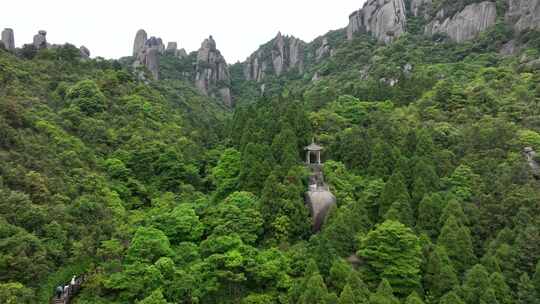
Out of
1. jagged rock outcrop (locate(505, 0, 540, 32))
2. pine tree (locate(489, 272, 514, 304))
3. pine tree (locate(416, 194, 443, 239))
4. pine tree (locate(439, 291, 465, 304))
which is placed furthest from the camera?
jagged rock outcrop (locate(505, 0, 540, 32))

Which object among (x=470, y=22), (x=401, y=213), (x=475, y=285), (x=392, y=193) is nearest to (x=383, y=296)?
(x=475, y=285)

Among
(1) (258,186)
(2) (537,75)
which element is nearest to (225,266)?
(1) (258,186)

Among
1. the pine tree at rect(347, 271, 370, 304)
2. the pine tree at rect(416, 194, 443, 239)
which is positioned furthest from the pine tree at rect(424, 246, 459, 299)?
the pine tree at rect(347, 271, 370, 304)

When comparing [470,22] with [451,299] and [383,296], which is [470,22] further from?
[383,296]

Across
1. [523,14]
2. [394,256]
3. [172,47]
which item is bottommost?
[394,256]

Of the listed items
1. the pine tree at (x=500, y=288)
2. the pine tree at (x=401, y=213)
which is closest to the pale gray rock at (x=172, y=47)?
the pine tree at (x=401, y=213)

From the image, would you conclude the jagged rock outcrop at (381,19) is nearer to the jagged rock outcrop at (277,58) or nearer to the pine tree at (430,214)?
the jagged rock outcrop at (277,58)

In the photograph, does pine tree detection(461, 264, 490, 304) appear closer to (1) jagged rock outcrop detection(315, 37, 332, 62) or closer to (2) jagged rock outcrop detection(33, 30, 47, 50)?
(2) jagged rock outcrop detection(33, 30, 47, 50)
